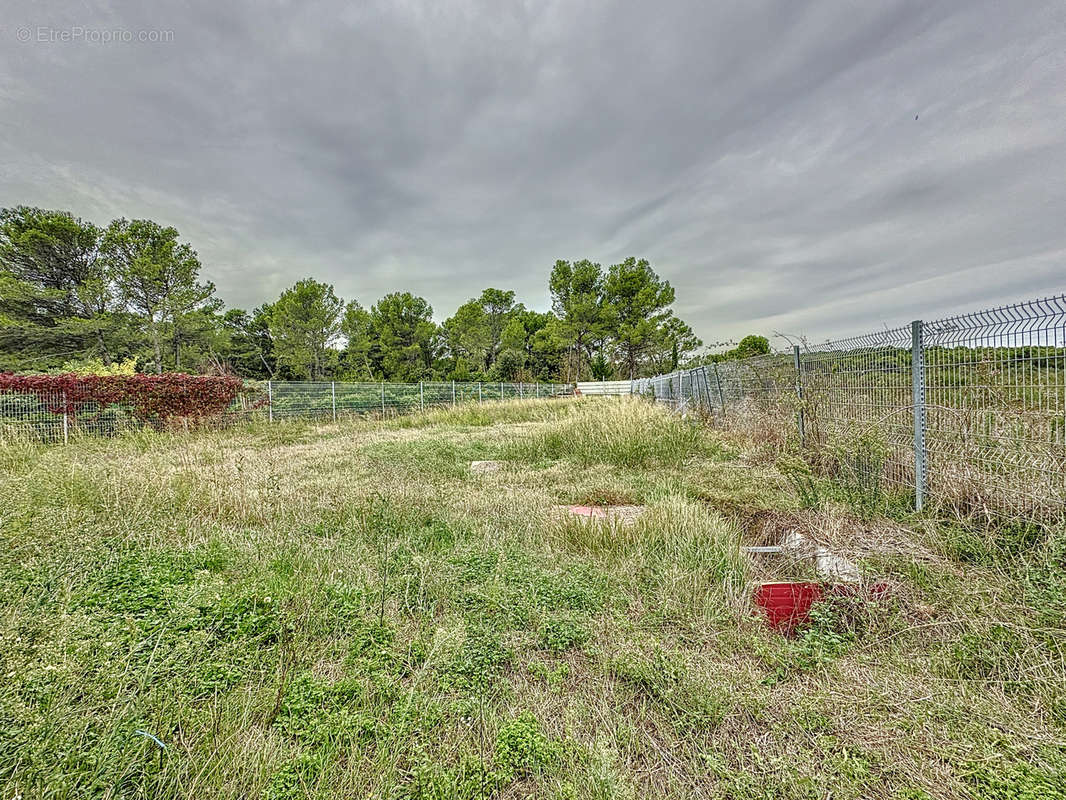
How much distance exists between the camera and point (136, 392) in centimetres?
925

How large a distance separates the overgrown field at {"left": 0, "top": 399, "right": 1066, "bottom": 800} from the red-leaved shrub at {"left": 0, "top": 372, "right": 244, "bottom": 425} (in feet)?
24.8

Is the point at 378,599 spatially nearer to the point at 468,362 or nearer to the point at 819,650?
Answer: the point at 819,650

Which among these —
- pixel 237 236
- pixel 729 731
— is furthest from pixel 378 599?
pixel 237 236

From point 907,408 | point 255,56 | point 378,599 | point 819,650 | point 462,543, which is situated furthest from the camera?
point 255,56

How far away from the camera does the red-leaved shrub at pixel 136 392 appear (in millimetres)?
8016

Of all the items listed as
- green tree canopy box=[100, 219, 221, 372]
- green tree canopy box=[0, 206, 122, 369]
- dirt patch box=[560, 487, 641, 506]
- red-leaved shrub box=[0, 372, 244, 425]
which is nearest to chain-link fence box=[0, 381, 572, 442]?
red-leaved shrub box=[0, 372, 244, 425]

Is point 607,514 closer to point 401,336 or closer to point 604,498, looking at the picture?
point 604,498

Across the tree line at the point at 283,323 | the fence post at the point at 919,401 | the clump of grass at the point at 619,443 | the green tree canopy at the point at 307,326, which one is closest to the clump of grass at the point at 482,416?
the clump of grass at the point at 619,443

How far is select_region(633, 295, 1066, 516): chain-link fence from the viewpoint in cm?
222

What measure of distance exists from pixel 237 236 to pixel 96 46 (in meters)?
10.8

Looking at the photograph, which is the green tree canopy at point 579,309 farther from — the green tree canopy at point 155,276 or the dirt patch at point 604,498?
the dirt patch at point 604,498

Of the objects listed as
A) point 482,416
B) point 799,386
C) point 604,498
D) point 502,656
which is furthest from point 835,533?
point 482,416

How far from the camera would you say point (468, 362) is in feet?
100.0

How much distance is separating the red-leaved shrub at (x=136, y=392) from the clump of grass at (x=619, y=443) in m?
9.21
